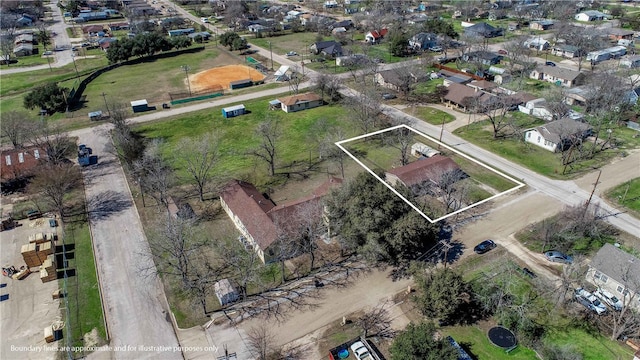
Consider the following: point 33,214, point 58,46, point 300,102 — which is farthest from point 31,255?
point 58,46

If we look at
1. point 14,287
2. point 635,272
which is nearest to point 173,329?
point 14,287

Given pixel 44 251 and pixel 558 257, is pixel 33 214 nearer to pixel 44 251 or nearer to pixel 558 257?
pixel 44 251

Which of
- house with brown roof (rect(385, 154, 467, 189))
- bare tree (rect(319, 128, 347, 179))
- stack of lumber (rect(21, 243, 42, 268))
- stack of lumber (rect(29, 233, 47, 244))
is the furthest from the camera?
bare tree (rect(319, 128, 347, 179))

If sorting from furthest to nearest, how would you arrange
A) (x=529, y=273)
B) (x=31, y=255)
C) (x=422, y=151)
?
(x=422, y=151) → (x=31, y=255) → (x=529, y=273)

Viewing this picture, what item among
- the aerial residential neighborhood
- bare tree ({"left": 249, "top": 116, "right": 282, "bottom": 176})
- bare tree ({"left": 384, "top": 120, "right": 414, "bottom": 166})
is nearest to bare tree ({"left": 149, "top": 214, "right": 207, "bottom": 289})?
the aerial residential neighborhood

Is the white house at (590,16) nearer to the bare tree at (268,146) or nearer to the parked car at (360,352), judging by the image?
the bare tree at (268,146)

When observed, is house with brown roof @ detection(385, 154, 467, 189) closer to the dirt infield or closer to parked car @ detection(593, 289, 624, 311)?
parked car @ detection(593, 289, 624, 311)

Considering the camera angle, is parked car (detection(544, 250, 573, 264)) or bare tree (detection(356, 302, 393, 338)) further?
parked car (detection(544, 250, 573, 264))
